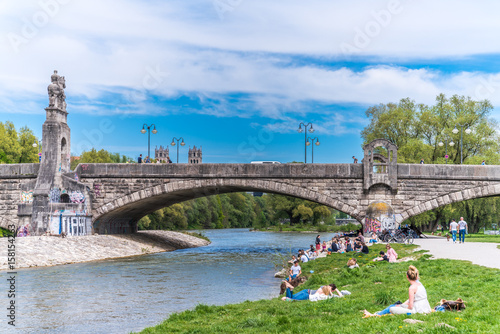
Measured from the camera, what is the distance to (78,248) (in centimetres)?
3122

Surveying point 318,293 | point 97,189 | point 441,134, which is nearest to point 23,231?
point 97,189

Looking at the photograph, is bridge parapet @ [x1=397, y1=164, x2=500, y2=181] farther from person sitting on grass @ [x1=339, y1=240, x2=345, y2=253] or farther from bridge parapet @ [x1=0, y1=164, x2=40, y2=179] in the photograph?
bridge parapet @ [x1=0, y1=164, x2=40, y2=179]

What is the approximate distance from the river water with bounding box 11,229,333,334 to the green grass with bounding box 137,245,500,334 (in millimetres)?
2267

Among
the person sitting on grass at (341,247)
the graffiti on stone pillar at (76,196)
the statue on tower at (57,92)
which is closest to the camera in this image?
the person sitting on grass at (341,247)

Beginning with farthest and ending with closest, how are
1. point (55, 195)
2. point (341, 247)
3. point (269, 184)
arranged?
point (269, 184)
point (55, 195)
point (341, 247)

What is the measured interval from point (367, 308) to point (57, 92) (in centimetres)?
2935

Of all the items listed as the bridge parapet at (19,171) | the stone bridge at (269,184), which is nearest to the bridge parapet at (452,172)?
the stone bridge at (269,184)

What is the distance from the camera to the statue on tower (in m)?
34.4

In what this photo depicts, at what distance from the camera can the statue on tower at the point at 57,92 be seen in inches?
1353

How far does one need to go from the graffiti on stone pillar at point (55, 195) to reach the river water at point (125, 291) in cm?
622

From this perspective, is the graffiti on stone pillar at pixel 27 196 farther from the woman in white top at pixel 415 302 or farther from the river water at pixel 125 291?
the woman in white top at pixel 415 302

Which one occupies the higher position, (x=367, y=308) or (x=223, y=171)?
(x=223, y=171)

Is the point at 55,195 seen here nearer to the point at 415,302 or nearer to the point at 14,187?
the point at 14,187

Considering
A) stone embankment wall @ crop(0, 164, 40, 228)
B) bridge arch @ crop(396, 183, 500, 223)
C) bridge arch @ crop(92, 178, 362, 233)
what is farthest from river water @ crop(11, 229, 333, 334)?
bridge arch @ crop(396, 183, 500, 223)
